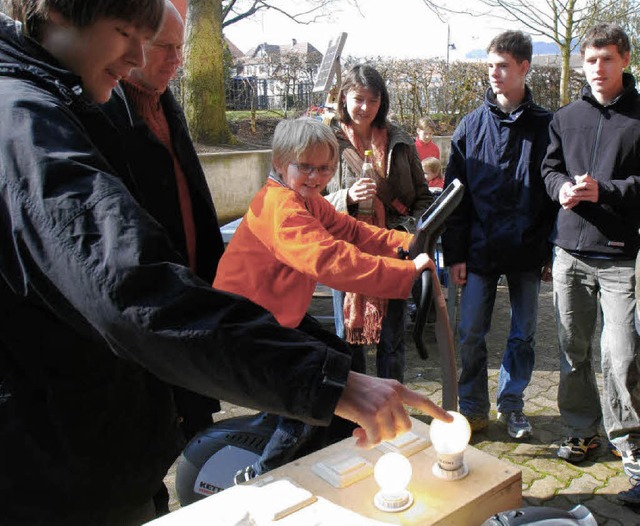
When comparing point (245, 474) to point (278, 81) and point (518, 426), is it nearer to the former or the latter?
point (518, 426)

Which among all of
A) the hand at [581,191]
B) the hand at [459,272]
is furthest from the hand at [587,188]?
the hand at [459,272]

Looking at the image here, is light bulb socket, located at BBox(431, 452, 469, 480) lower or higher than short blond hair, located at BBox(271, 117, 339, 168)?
lower

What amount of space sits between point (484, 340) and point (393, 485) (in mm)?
2123

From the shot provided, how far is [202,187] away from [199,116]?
9.17 m

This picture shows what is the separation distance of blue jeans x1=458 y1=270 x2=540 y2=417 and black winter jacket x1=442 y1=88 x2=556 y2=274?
98 millimetres

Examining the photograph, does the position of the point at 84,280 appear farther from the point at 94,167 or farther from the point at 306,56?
the point at 306,56

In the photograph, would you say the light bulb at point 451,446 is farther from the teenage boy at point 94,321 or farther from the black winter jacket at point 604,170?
the black winter jacket at point 604,170

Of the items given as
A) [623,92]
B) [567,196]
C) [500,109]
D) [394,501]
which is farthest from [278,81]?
[394,501]

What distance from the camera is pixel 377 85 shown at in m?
3.19

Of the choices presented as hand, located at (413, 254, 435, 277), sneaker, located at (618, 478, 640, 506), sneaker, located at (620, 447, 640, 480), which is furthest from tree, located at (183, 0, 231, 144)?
hand, located at (413, 254, 435, 277)

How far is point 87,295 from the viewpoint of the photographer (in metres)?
0.82

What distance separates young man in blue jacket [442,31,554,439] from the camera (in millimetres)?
3139

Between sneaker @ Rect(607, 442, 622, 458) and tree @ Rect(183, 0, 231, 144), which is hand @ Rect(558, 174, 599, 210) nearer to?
sneaker @ Rect(607, 442, 622, 458)

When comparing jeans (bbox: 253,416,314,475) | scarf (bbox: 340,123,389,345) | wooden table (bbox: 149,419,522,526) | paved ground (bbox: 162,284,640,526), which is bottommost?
paved ground (bbox: 162,284,640,526)
